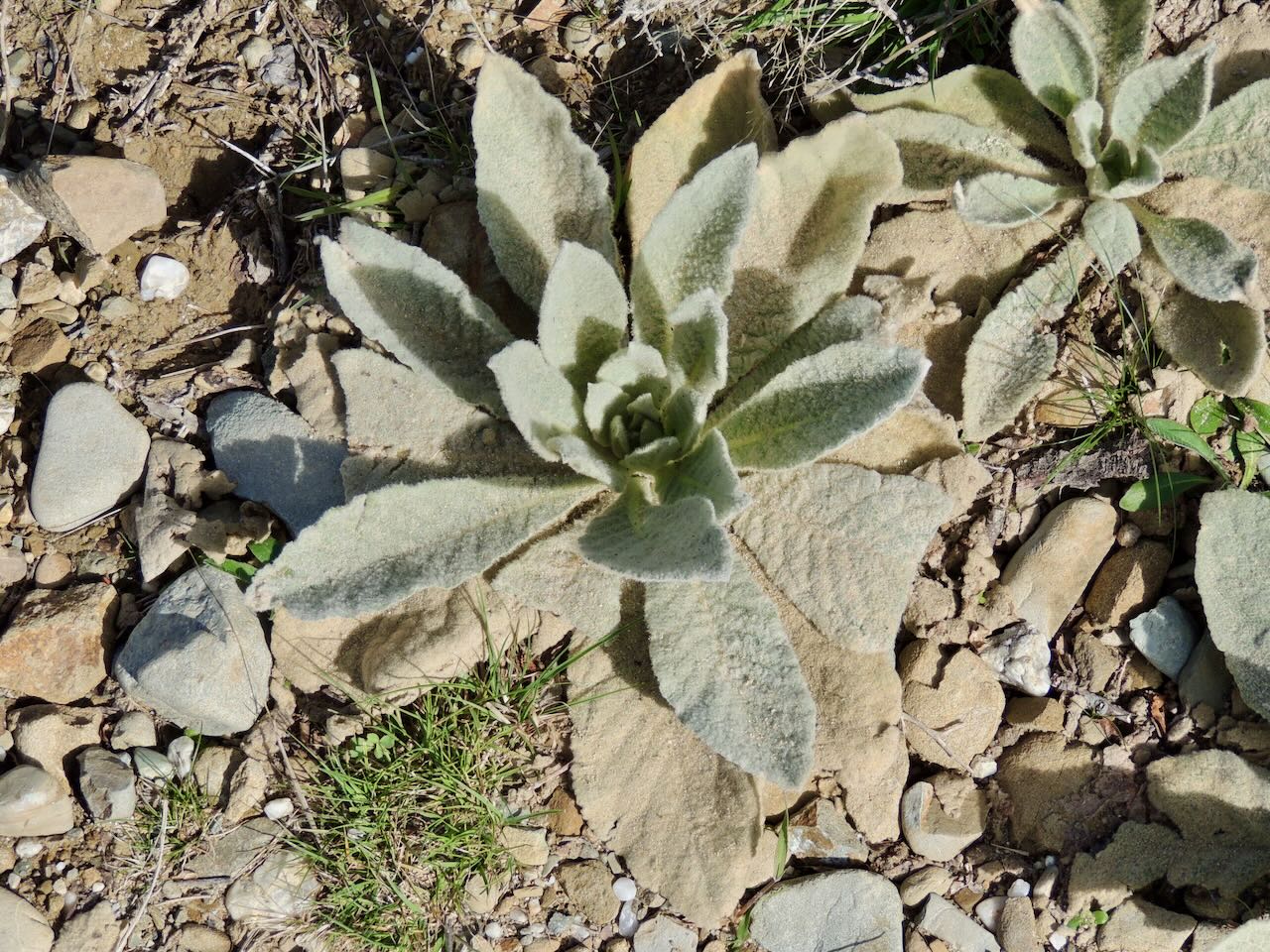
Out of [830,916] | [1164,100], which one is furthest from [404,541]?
[1164,100]

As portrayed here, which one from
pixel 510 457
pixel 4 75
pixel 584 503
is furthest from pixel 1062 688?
pixel 4 75

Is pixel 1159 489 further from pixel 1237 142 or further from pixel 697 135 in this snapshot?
pixel 697 135

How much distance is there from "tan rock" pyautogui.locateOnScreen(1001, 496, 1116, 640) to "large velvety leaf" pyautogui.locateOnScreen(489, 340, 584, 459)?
41.2 inches

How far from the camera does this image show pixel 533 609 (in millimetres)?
2371

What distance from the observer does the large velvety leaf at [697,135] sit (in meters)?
2.43

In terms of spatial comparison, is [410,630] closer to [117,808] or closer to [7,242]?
[117,808]

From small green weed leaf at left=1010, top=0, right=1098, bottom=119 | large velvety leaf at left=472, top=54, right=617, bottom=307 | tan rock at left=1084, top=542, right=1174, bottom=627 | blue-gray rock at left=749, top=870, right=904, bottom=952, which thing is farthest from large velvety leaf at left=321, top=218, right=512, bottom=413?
tan rock at left=1084, top=542, right=1174, bottom=627

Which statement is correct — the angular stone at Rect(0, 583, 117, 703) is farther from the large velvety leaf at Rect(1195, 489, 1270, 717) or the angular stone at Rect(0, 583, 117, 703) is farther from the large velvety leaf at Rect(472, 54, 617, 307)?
the large velvety leaf at Rect(1195, 489, 1270, 717)

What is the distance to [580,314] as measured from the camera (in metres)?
2.20

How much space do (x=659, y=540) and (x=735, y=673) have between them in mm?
352

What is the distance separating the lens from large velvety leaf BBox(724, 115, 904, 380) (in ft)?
7.45

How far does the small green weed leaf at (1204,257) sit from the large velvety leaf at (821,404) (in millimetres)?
786

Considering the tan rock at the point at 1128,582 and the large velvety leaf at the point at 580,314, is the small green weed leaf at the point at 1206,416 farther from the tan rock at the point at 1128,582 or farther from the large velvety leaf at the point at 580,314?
the large velvety leaf at the point at 580,314

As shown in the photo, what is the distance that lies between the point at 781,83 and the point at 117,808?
224cm
